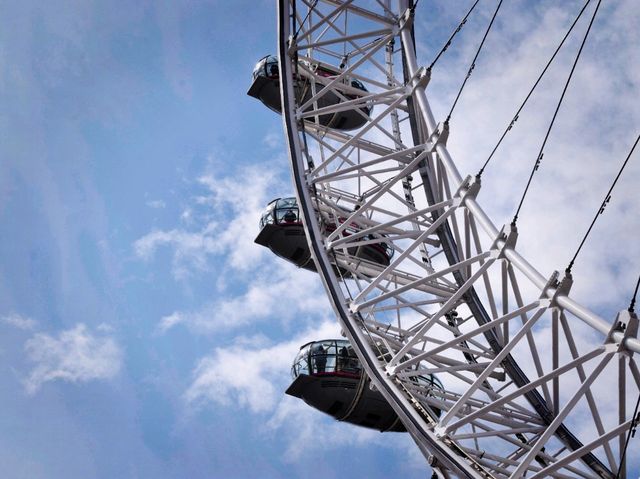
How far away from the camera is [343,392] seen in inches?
1234

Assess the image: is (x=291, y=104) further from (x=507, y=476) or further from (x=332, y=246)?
(x=507, y=476)

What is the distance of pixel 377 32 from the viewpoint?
3341 cm

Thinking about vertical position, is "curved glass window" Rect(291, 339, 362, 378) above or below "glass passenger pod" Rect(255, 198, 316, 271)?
below

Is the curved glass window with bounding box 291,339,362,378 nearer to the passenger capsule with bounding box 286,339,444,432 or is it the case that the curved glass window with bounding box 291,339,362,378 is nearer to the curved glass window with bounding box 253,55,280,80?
the passenger capsule with bounding box 286,339,444,432

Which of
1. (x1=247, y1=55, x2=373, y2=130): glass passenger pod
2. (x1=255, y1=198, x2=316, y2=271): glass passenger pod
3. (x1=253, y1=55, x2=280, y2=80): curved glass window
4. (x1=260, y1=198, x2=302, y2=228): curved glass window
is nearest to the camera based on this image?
(x1=247, y1=55, x2=373, y2=130): glass passenger pod

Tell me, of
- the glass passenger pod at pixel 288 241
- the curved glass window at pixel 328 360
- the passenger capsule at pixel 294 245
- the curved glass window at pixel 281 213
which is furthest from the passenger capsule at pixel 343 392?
the curved glass window at pixel 281 213

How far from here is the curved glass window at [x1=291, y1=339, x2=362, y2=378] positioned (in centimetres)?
3203

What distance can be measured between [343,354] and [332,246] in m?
5.46

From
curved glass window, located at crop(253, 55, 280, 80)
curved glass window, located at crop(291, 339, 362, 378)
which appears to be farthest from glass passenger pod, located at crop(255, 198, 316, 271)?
curved glass window, located at crop(253, 55, 280, 80)

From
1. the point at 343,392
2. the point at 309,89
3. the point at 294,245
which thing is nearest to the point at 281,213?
the point at 294,245

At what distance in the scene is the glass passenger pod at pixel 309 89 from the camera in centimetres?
3347

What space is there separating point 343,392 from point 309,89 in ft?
36.2

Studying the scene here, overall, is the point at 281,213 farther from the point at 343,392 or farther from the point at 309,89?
the point at 343,392

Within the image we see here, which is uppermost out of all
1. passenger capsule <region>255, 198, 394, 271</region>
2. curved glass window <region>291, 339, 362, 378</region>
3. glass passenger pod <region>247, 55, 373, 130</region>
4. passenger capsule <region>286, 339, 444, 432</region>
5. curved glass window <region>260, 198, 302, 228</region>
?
glass passenger pod <region>247, 55, 373, 130</region>
